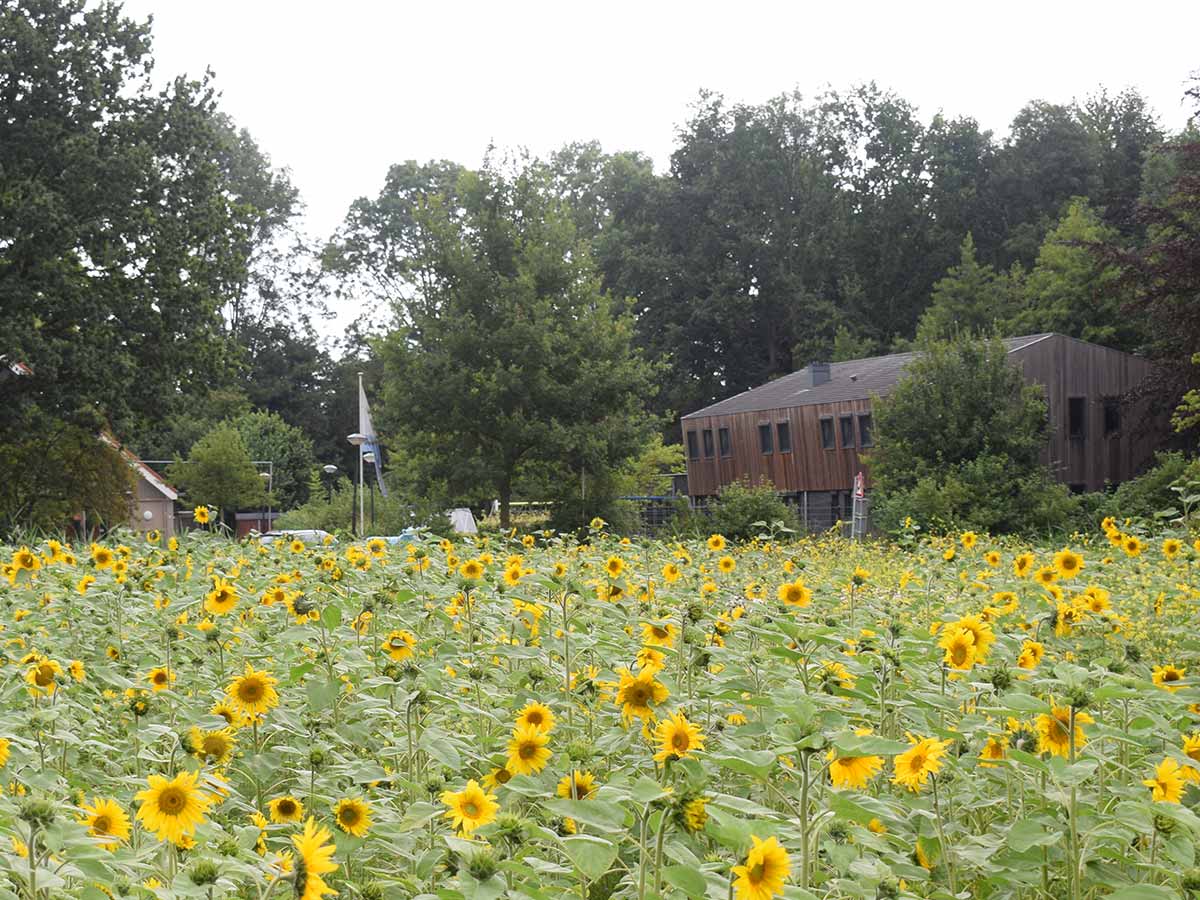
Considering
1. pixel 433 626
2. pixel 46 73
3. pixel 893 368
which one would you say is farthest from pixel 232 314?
pixel 433 626

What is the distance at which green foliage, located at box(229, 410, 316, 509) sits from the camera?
172ft

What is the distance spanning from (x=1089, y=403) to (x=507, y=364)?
55.2 feet

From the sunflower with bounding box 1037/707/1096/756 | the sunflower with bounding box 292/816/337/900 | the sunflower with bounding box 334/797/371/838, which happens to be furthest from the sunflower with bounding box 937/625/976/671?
the sunflower with bounding box 292/816/337/900

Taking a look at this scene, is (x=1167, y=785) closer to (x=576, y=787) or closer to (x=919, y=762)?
(x=919, y=762)

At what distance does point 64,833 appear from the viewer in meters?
2.58

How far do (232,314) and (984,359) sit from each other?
128 ft

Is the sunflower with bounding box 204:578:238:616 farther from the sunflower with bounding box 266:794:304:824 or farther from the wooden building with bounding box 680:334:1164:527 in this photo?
the wooden building with bounding box 680:334:1164:527

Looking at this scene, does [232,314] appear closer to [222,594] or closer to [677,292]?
[677,292]

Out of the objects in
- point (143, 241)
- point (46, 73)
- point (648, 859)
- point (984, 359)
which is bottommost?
point (648, 859)

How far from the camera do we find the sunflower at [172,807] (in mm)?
2635

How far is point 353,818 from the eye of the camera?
3062 mm

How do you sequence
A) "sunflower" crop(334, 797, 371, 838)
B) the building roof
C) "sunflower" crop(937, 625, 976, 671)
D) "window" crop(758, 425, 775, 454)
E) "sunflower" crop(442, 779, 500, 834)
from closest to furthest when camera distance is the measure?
"sunflower" crop(442, 779, 500, 834), "sunflower" crop(334, 797, 371, 838), "sunflower" crop(937, 625, 976, 671), the building roof, "window" crop(758, 425, 775, 454)

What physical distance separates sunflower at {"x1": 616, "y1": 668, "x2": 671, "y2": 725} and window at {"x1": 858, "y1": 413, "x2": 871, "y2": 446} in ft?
115

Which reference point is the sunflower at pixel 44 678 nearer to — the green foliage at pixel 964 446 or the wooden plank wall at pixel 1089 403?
the green foliage at pixel 964 446
